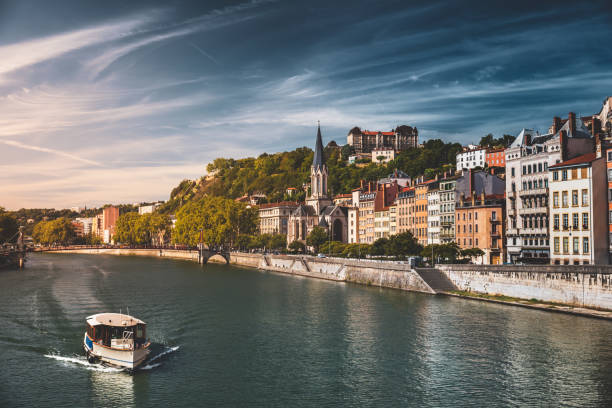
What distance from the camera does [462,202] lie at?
7125 cm

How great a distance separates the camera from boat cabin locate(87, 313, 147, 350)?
3091cm

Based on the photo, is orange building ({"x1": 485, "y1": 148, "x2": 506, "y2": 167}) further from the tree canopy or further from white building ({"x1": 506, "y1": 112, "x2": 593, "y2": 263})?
white building ({"x1": 506, "y1": 112, "x2": 593, "y2": 263})

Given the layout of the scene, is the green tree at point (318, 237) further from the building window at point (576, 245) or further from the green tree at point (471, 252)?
the building window at point (576, 245)

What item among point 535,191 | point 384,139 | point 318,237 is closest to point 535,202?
point 535,191

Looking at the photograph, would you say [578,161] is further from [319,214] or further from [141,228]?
[141,228]

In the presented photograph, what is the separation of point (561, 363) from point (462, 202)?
139 ft

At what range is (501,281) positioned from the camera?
49719 mm

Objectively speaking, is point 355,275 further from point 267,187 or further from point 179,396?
point 267,187

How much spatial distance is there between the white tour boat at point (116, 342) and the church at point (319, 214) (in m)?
77.7

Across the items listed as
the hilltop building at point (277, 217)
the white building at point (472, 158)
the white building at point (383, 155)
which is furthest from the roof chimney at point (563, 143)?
the white building at point (383, 155)

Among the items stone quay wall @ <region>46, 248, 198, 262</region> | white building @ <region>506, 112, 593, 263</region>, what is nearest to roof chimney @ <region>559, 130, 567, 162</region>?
white building @ <region>506, 112, 593, 263</region>

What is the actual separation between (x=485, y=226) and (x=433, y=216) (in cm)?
1350

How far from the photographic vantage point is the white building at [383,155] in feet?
548

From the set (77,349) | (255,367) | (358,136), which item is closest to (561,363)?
(255,367)
